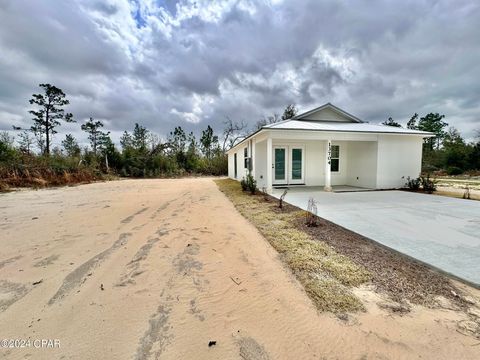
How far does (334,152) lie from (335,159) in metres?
0.38

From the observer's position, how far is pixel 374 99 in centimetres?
1759

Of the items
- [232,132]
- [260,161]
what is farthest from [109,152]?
[232,132]

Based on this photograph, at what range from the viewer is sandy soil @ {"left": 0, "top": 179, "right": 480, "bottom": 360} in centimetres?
147

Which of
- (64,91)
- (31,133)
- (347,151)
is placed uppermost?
(64,91)

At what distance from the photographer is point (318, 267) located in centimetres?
265

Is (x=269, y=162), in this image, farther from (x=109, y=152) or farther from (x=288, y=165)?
(x=109, y=152)

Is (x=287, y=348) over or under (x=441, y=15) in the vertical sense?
under

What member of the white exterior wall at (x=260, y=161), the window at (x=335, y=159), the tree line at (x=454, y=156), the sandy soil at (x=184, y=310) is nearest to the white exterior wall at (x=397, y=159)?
the window at (x=335, y=159)

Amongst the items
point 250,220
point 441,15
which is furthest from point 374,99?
point 250,220

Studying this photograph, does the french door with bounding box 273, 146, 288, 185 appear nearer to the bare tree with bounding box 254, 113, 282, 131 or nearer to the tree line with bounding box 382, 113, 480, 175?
the tree line with bounding box 382, 113, 480, 175

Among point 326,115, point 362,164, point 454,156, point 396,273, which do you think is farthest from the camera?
point 454,156

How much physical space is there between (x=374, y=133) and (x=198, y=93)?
50.3 feet

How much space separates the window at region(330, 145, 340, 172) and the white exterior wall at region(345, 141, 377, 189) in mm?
545

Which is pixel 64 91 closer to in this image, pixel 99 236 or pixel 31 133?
pixel 31 133
